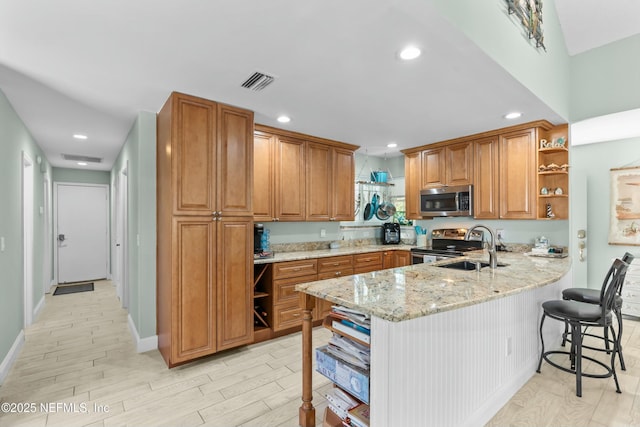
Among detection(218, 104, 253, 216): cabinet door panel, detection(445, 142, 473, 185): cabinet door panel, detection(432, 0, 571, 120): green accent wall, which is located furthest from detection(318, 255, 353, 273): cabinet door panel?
detection(432, 0, 571, 120): green accent wall

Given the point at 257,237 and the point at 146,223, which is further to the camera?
the point at 257,237

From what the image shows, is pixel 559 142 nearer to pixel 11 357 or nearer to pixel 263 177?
pixel 263 177

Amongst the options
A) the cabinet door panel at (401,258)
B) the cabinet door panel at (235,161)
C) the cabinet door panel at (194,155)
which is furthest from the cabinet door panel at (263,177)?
the cabinet door panel at (401,258)

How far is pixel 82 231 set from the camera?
6.39m

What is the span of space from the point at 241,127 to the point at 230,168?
16.9 inches

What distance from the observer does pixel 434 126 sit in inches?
145

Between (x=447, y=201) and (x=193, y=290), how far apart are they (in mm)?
3348

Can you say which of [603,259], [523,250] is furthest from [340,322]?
[603,259]

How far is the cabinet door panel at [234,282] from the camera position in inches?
116

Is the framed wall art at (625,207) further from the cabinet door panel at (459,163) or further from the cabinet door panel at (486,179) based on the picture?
the cabinet door panel at (459,163)

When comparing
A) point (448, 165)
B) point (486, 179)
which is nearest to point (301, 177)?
point (448, 165)

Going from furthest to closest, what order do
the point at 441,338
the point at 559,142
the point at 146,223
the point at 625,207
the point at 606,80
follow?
the point at 625,207 < the point at 559,142 < the point at 606,80 < the point at 146,223 < the point at 441,338

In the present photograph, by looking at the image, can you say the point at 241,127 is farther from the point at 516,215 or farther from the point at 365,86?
the point at 516,215

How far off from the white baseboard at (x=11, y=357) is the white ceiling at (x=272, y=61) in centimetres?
226
